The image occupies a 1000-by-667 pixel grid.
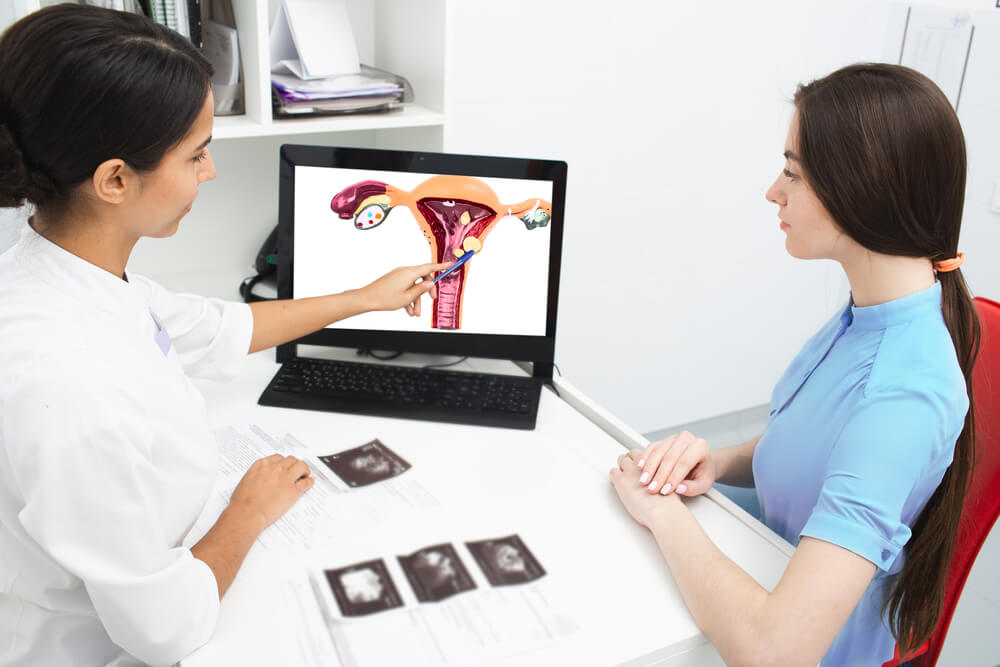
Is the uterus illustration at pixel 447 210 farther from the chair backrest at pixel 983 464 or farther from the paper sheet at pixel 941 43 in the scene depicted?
the paper sheet at pixel 941 43

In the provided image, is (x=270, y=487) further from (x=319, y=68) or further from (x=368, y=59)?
(x=368, y=59)

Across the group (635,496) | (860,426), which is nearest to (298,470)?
(635,496)

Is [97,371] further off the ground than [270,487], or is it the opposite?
[97,371]

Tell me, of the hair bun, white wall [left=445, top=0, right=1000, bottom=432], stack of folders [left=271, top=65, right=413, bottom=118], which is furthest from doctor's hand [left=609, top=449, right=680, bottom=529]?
white wall [left=445, top=0, right=1000, bottom=432]

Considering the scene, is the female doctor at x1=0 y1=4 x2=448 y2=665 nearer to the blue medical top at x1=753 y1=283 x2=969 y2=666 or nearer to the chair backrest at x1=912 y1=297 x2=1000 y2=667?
the blue medical top at x1=753 y1=283 x2=969 y2=666

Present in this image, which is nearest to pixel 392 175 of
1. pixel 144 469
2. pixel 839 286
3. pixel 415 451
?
pixel 415 451

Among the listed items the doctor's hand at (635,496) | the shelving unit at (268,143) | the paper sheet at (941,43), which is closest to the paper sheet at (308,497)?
the doctor's hand at (635,496)

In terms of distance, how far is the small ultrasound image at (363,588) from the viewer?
37.4 inches

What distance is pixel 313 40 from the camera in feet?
5.46

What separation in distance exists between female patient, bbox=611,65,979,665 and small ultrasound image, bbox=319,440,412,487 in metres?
0.32

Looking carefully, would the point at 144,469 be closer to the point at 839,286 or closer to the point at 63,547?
the point at 63,547

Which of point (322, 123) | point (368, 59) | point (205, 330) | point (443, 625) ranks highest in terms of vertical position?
point (368, 59)

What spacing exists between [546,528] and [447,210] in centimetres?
62

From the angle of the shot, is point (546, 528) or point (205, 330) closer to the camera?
point (546, 528)
